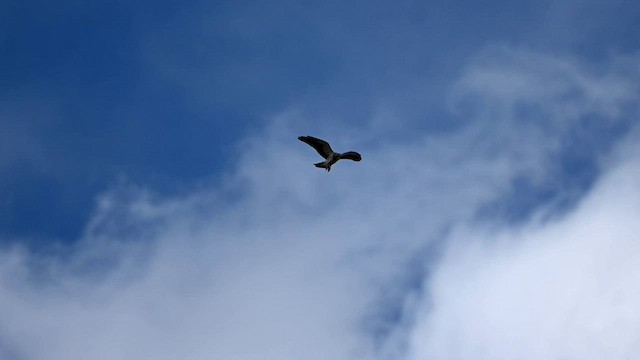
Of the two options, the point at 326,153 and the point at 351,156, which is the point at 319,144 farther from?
the point at 351,156

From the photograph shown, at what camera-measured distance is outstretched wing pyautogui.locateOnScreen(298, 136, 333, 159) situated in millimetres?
42184

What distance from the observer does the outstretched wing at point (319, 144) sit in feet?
138

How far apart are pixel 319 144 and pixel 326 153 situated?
1077 mm

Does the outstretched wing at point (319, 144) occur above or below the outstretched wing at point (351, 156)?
above

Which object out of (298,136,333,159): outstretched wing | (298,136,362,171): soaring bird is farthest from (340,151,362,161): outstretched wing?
(298,136,333,159): outstretched wing

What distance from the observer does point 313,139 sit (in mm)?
42156

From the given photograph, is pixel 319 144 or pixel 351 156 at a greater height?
pixel 319 144

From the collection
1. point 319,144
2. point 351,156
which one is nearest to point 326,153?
point 319,144

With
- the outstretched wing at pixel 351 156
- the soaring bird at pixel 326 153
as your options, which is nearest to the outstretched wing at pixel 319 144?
the soaring bird at pixel 326 153

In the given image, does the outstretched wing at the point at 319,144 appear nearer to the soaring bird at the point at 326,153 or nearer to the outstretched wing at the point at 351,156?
the soaring bird at the point at 326,153

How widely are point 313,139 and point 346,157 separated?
256cm

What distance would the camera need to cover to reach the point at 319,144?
42500 millimetres

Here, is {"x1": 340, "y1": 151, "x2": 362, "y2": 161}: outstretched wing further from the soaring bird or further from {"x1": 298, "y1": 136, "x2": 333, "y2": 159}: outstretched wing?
{"x1": 298, "y1": 136, "x2": 333, "y2": 159}: outstretched wing

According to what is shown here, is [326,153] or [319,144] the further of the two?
[326,153]
